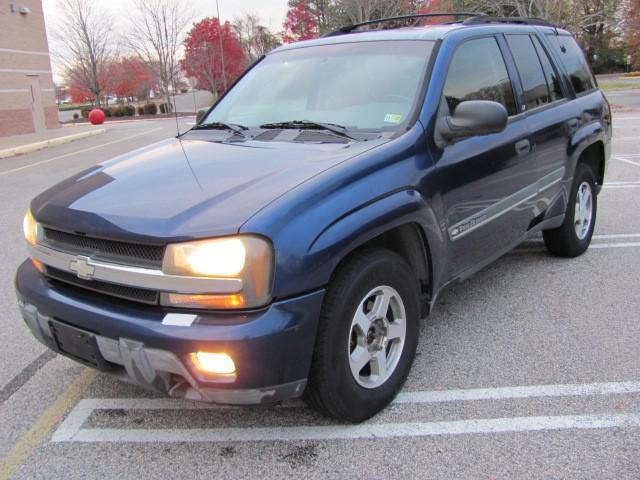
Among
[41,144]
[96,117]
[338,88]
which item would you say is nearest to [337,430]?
[338,88]

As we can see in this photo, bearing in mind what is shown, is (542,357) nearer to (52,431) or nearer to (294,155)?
(294,155)

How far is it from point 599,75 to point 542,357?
56.9 m

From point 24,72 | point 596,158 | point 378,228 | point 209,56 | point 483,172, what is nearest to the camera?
point 378,228

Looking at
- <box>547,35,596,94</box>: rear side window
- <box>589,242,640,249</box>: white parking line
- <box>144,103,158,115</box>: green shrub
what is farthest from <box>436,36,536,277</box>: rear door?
<box>144,103,158,115</box>: green shrub

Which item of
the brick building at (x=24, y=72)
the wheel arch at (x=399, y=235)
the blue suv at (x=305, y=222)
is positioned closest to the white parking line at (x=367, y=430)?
the blue suv at (x=305, y=222)

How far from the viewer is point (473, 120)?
310 centimetres

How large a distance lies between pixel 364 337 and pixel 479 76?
192 centimetres

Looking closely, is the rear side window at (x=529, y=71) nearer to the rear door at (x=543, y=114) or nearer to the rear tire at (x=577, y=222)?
the rear door at (x=543, y=114)

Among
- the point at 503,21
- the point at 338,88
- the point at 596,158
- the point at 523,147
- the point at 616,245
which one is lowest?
the point at 616,245

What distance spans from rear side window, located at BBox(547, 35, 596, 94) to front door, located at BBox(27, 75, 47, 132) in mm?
24496

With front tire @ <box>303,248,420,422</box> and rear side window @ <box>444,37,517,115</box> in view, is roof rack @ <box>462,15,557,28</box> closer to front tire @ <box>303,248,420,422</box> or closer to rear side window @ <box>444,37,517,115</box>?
rear side window @ <box>444,37,517,115</box>

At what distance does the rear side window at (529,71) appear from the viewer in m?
4.11

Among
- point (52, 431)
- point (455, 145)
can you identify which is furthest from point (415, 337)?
point (52, 431)

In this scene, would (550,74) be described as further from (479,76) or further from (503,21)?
(479,76)
